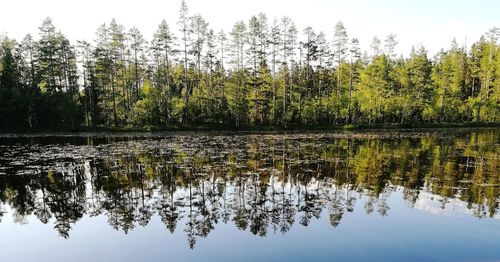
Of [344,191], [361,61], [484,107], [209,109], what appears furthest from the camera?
[361,61]

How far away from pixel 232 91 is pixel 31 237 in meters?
47.1

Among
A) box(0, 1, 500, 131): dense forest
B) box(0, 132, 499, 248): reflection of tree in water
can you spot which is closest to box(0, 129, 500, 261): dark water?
box(0, 132, 499, 248): reflection of tree in water

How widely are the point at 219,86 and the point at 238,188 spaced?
143 ft

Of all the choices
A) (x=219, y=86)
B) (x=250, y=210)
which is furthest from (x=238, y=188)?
(x=219, y=86)

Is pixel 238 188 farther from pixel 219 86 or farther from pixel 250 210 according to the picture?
pixel 219 86

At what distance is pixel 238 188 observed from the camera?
1580 centimetres

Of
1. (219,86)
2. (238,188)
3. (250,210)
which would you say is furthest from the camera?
(219,86)

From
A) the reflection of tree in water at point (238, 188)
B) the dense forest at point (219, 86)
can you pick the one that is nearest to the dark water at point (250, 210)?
the reflection of tree in water at point (238, 188)

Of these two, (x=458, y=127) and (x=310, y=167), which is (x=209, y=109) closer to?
(x=310, y=167)

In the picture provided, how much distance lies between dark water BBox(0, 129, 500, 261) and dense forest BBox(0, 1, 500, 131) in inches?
1267

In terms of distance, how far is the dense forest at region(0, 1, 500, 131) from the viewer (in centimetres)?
5297

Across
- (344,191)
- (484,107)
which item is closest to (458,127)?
(484,107)

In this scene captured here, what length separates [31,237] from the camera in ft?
34.4

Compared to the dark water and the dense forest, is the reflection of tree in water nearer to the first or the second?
the dark water
